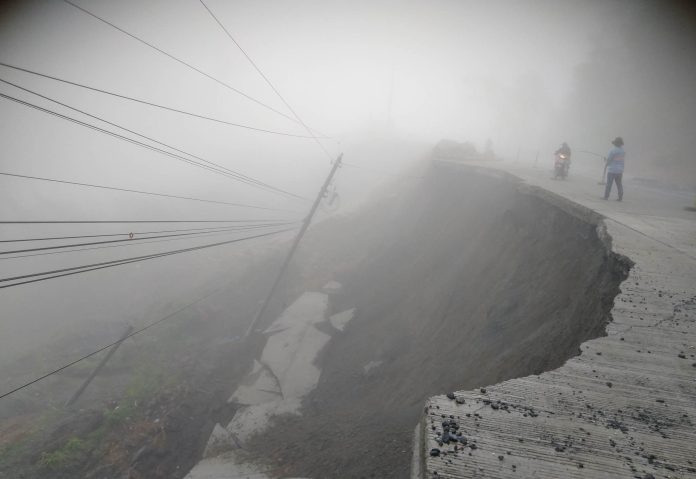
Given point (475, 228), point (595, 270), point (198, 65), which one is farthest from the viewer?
point (198, 65)

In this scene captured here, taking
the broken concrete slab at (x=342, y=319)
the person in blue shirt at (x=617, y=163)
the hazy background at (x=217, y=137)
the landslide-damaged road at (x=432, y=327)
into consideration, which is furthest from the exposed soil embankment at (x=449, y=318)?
the hazy background at (x=217, y=137)

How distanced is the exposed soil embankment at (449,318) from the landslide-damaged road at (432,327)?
0.05m

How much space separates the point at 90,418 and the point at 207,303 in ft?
30.6

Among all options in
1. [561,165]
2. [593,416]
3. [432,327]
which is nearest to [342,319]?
[432,327]

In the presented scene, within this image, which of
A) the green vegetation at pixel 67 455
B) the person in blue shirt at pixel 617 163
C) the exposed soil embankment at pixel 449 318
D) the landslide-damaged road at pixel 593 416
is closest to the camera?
the landslide-damaged road at pixel 593 416

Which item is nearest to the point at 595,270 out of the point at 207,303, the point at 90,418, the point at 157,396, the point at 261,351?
the point at 261,351

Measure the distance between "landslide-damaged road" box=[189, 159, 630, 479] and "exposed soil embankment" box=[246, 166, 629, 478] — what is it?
0.15 ft

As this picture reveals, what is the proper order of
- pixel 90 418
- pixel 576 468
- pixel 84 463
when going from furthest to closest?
pixel 90 418 < pixel 84 463 < pixel 576 468

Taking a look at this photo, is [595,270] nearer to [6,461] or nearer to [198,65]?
[6,461]

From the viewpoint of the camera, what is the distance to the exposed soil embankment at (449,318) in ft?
20.5

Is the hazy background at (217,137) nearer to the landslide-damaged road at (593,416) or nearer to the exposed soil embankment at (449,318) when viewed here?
the exposed soil embankment at (449,318)

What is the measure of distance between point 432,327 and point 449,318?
72 cm

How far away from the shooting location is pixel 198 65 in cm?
19225

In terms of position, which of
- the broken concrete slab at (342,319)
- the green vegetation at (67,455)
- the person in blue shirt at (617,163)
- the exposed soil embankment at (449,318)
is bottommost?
the green vegetation at (67,455)
